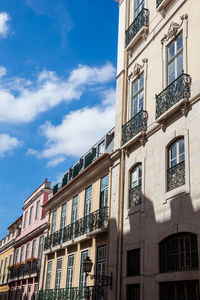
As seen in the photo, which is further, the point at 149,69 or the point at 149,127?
the point at 149,69

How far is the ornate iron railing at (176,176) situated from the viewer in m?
10.6

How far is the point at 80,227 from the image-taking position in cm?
1709

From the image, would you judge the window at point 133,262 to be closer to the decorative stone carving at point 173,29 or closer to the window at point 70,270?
the window at point 70,270

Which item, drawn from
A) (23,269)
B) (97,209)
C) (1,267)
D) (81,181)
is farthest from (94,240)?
(1,267)

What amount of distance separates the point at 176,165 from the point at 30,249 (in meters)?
18.0

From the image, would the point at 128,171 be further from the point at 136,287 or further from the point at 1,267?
the point at 1,267

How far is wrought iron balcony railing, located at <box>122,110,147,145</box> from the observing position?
13182 mm

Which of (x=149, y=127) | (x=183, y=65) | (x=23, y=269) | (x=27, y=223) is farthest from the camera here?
(x=27, y=223)

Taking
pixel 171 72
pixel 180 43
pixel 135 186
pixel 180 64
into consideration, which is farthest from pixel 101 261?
pixel 180 43

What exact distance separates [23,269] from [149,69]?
17118mm

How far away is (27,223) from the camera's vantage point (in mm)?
29750

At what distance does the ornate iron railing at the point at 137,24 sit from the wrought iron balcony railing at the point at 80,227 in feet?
21.0

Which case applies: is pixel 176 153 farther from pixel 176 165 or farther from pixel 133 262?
pixel 133 262

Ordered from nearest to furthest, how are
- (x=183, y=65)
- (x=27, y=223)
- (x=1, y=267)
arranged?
Result: 1. (x=183, y=65)
2. (x=27, y=223)
3. (x=1, y=267)
